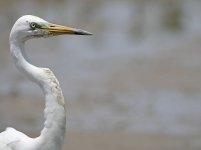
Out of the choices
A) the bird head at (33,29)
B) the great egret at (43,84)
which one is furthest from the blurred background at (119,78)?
the bird head at (33,29)

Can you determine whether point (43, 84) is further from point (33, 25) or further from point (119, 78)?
point (119, 78)

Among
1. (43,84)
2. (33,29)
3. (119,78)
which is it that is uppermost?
(119,78)

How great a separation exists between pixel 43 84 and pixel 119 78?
7.83m

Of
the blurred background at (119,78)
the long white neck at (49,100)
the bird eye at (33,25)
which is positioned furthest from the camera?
the blurred background at (119,78)

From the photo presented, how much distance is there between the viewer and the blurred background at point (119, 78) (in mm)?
11117

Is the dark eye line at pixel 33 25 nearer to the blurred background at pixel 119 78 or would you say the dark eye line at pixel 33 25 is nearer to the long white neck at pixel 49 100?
the long white neck at pixel 49 100

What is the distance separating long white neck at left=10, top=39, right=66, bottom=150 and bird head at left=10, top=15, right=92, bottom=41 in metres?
0.07

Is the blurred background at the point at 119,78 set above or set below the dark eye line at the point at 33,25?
above

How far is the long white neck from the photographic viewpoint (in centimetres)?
570

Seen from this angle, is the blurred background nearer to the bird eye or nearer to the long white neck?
the long white neck

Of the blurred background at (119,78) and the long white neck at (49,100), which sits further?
the blurred background at (119,78)

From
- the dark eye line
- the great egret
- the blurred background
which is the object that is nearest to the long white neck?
the great egret

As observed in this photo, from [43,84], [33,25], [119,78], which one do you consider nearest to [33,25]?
[33,25]

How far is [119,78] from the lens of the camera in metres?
13.5
